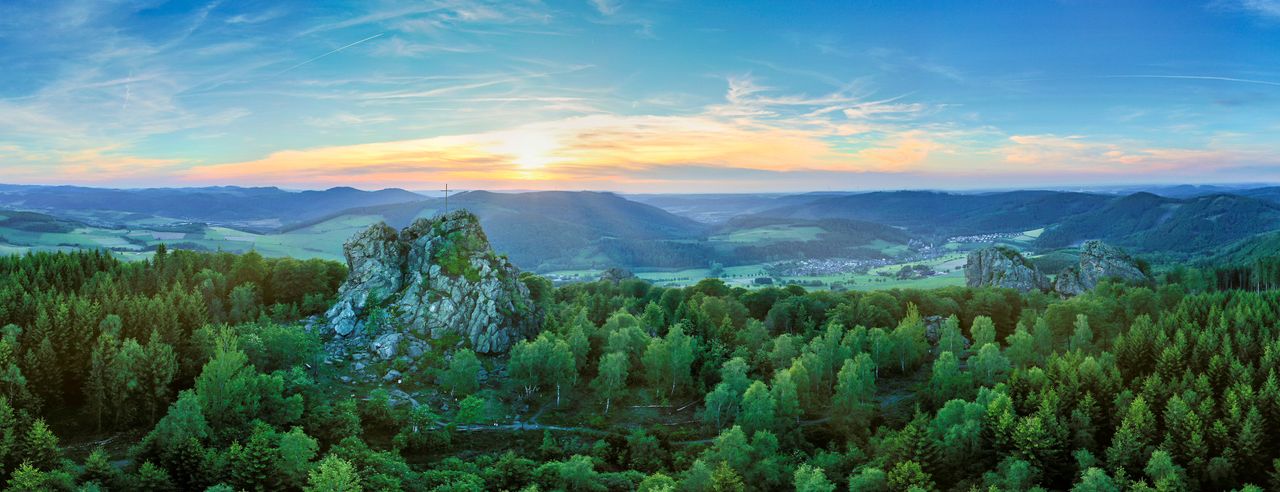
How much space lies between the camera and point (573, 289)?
16062cm

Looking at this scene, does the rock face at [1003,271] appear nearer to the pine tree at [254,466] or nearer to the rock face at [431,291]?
the rock face at [431,291]

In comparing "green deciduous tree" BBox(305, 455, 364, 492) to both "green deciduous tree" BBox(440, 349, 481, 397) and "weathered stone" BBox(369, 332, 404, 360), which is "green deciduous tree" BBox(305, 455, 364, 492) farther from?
"weathered stone" BBox(369, 332, 404, 360)

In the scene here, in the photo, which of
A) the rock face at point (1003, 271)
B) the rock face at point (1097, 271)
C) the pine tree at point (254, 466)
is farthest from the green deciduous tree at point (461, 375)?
the rock face at point (1097, 271)

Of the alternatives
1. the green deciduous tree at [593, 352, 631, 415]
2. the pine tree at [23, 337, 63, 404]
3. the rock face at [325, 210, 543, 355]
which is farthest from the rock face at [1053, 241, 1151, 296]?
the pine tree at [23, 337, 63, 404]

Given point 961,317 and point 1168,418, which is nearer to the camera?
point 1168,418

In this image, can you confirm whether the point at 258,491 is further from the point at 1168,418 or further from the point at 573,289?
the point at 573,289

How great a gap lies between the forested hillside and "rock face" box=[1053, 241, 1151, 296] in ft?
215

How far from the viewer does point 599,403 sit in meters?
90.5

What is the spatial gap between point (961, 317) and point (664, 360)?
72.6 meters

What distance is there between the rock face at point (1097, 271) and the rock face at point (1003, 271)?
5832 mm

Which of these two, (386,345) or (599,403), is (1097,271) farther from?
(386,345)

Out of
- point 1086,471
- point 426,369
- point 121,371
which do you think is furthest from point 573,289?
point 1086,471

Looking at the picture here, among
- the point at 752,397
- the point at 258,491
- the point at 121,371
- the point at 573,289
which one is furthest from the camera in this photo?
the point at 573,289

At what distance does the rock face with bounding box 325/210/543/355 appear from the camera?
99125 millimetres
